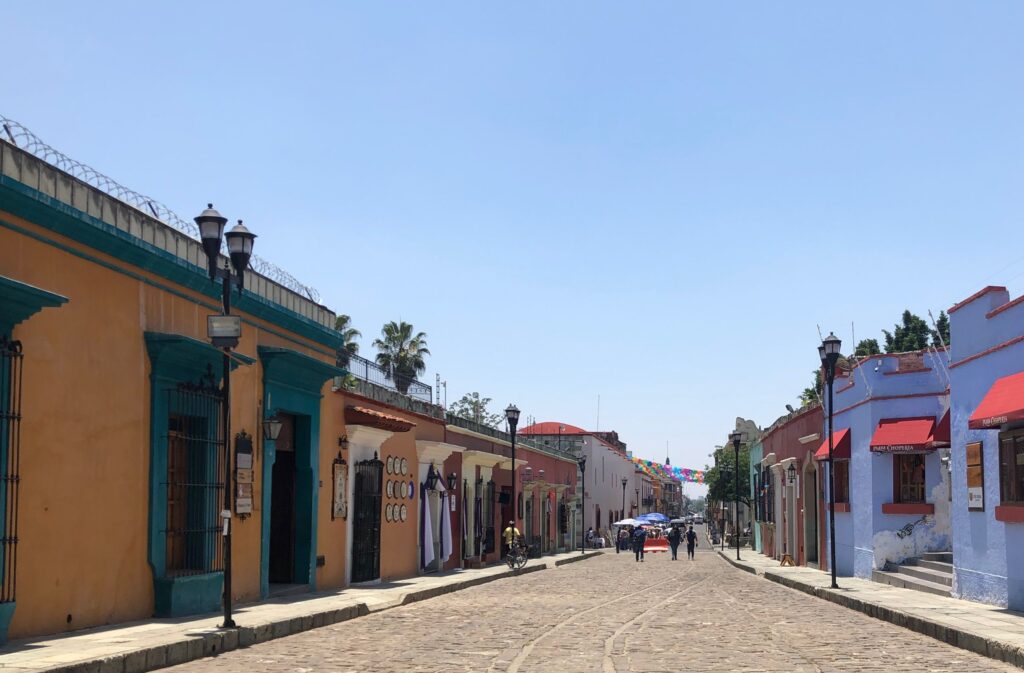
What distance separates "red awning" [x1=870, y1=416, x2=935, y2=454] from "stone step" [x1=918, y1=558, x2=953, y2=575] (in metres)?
2.40

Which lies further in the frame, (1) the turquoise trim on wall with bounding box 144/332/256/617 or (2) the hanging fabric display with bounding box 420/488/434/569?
(2) the hanging fabric display with bounding box 420/488/434/569

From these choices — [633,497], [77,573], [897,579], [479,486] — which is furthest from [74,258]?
[633,497]

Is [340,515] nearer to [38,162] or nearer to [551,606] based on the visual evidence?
[551,606]

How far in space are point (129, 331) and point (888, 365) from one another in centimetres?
1837

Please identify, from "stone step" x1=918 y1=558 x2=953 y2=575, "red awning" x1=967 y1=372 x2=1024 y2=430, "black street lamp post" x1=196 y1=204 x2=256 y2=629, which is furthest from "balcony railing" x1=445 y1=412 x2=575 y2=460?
"black street lamp post" x1=196 y1=204 x2=256 y2=629

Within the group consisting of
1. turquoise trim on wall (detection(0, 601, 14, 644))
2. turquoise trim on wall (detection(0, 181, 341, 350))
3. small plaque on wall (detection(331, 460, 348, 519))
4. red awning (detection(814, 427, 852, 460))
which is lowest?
turquoise trim on wall (detection(0, 601, 14, 644))

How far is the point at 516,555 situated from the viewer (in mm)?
35688

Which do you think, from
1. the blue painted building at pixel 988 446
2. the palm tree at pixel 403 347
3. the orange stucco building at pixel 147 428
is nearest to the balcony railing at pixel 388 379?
the orange stucco building at pixel 147 428

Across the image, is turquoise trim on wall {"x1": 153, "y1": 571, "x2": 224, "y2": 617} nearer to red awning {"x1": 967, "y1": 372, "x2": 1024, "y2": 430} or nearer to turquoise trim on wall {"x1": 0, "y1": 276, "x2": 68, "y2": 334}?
turquoise trim on wall {"x1": 0, "y1": 276, "x2": 68, "y2": 334}

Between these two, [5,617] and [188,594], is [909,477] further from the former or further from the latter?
[5,617]

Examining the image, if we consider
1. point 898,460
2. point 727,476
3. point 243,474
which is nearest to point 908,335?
point 727,476

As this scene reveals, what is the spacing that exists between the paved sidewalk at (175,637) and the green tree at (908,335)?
52.3 meters

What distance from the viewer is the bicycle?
35453mm

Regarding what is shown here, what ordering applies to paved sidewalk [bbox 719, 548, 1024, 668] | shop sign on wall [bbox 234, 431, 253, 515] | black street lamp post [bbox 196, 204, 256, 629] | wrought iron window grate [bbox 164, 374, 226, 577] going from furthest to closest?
shop sign on wall [bbox 234, 431, 253, 515], wrought iron window grate [bbox 164, 374, 226, 577], black street lamp post [bbox 196, 204, 256, 629], paved sidewalk [bbox 719, 548, 1024, 668]
